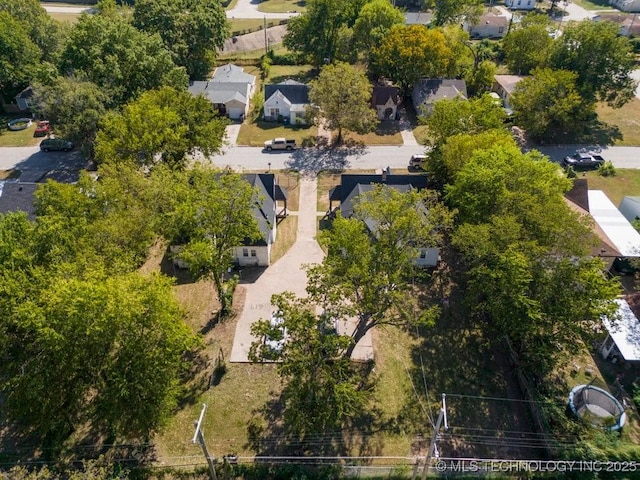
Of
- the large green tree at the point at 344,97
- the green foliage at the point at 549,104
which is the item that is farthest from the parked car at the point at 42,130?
the green foliage at the point at 549,104

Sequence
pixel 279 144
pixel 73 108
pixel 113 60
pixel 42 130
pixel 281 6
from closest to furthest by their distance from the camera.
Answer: pixel 73 108 < pixel 113 60 < pixel 279 144 < pixel 42 130 < pixel 281 6

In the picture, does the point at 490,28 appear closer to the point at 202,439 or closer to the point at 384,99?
the point at 384,99

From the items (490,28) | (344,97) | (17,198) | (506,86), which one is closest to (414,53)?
(506,86)

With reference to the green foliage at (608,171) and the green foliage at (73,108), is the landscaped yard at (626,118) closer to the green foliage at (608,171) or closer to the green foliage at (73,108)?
the green foliage at (608,171)

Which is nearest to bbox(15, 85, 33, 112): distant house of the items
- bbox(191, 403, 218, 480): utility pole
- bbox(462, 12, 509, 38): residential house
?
bbox(191, 403, 218, 480): utility pole

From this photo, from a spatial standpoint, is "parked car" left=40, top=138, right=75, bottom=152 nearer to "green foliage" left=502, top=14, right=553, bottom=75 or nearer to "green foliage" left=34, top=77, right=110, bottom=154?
"green foliage" left=34, top=77, right=110, bottom=154
